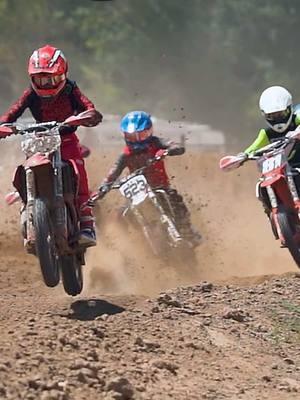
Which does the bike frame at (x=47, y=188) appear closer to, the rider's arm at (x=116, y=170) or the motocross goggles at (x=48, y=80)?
the motocross goggles at (x=48, y=80)

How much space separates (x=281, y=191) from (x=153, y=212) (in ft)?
10.5

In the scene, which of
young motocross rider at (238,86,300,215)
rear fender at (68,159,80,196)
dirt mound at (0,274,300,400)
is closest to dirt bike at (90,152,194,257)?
young motocross rider at (238,86,300,215)

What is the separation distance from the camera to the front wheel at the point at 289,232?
10766mm

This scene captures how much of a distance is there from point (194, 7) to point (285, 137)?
1137 inches

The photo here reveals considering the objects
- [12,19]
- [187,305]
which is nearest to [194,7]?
[12,19]

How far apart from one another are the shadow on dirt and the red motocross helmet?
1793mm

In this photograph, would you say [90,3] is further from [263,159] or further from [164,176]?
[263,159]

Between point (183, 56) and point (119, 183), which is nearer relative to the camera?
point (119, 183)

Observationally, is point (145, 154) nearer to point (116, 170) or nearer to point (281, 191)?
point (116, 170)

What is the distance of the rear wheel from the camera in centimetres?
862

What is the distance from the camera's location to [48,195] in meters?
8.88

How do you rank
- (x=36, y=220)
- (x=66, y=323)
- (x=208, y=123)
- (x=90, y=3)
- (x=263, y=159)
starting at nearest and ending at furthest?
(x=66, y=323), (x=36, y=220), (x=263, y=159), (x=208, y=123), (x=90, y=3)

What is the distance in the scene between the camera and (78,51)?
44781 mm

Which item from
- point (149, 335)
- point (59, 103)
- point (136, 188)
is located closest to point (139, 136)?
point (136, 188)
